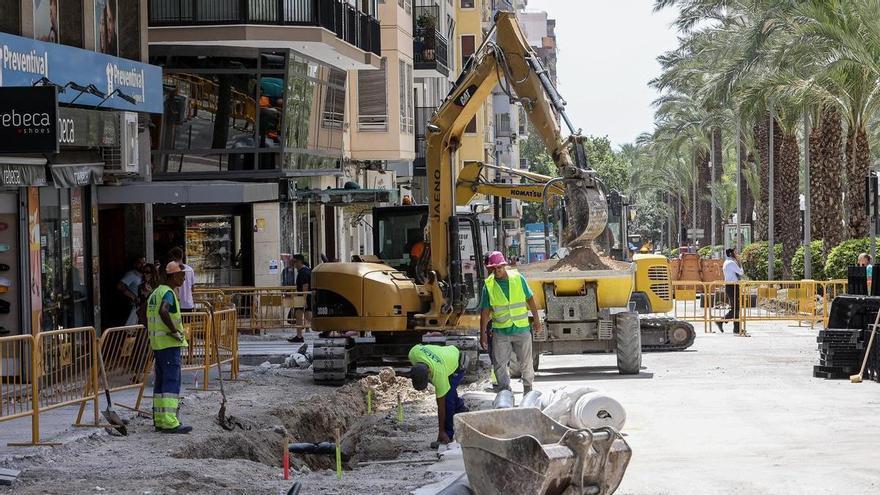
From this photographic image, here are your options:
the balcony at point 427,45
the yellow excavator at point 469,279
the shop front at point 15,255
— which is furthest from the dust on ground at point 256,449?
the balcony at point 427,45

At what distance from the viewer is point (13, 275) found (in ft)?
62.2

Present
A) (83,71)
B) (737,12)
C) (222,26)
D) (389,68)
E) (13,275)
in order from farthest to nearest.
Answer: (737,12), (389,68), (222,26), (83,71), (13,275)

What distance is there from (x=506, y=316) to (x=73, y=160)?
6925mm

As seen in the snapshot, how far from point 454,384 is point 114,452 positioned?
10.4 ft

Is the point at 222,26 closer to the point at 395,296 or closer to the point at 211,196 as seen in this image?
the point at 211,196

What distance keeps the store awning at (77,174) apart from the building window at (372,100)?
2350 centimetres

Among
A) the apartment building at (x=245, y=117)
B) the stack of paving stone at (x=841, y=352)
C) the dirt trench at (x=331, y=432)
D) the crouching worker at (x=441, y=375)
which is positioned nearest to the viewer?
the crouching worker at (x=441, y=375)

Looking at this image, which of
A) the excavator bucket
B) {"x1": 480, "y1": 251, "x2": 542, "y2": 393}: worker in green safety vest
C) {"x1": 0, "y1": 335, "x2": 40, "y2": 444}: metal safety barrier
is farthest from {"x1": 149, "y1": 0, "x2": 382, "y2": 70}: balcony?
{"x1": 0, "y1": 335, "x2": 40, "y2": 444}: metal safety barrier

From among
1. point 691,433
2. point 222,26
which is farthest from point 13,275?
point 222,26

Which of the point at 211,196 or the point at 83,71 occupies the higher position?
the point at 83,71

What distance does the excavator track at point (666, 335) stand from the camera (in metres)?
26.9

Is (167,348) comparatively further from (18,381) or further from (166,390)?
(18,381)

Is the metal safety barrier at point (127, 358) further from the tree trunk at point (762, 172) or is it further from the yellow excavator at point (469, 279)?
the tree trunk at point (762, 172)

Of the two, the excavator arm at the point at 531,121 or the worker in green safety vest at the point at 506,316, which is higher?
the excavator arm at the point at 531,121
